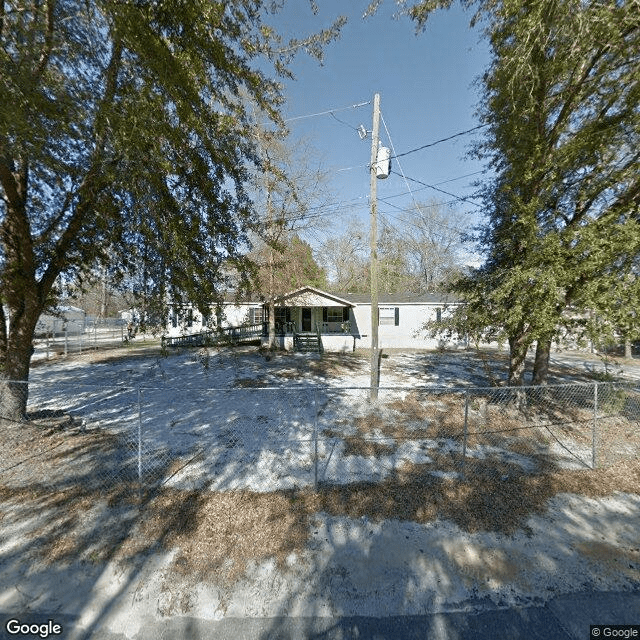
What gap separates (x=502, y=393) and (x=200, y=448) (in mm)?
7444

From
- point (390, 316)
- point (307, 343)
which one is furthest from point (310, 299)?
point (390, 316)

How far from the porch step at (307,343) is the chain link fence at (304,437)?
32.6ft

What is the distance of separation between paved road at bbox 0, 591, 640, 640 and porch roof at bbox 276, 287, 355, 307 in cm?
1545

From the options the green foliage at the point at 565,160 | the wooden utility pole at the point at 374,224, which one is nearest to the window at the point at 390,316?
the wooden utility pole at the point at 374,224

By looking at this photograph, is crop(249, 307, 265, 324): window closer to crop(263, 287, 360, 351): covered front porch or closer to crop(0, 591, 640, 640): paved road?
crop(263, 287, 360, 351): covered front porch

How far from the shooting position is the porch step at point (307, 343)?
18406mm

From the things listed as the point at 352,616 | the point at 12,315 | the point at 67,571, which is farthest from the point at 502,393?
the point at 12,315

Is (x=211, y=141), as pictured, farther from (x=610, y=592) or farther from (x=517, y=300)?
(x=610, y=592)

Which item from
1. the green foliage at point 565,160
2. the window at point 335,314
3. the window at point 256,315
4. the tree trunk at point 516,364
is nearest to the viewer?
the green foliage at point 565,160

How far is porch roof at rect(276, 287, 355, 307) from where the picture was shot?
58.8ft

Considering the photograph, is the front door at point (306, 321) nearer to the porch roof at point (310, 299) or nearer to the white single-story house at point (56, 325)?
the porch roof at point (310, 299)

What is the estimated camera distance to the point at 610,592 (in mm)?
2668

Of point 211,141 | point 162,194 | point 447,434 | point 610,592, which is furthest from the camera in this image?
point 447,434

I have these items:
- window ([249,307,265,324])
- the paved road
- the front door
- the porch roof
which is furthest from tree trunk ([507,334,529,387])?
window ([249,307,265,324])
